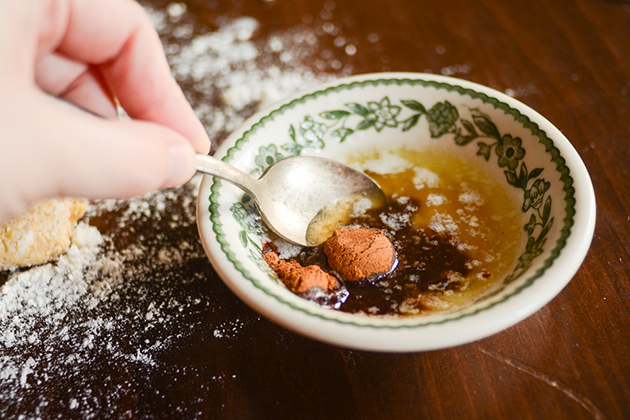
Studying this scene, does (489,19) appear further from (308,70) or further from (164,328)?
(164,328)

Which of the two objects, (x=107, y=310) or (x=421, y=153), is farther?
(x=421, y=153)

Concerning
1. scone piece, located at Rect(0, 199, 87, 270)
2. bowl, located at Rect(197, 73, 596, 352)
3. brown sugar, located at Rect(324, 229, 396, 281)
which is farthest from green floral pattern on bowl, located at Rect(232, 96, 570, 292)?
scone piece, located at Rect(0, 199, 87, 270)

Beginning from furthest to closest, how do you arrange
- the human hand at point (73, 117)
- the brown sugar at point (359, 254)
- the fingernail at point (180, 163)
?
the brown sugar at point (359, 254), the fingernail at point (180, 163), the human hand at point (73, 117)

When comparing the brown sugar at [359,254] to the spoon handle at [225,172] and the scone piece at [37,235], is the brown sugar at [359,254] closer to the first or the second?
the spoon handle at [225,172]

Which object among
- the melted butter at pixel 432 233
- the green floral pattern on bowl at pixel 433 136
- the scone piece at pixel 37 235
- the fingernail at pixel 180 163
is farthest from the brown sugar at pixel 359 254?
the scone piece at pixel 37 235

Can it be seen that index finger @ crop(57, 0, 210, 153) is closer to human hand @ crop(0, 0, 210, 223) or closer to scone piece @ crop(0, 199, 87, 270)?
human hand @ crop(0, 0, 210, 223)

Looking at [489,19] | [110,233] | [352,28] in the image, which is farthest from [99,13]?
[489,19]

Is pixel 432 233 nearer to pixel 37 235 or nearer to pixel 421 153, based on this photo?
pixel 421 153

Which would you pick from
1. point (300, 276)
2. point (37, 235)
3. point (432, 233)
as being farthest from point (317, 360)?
point (37, 235)
